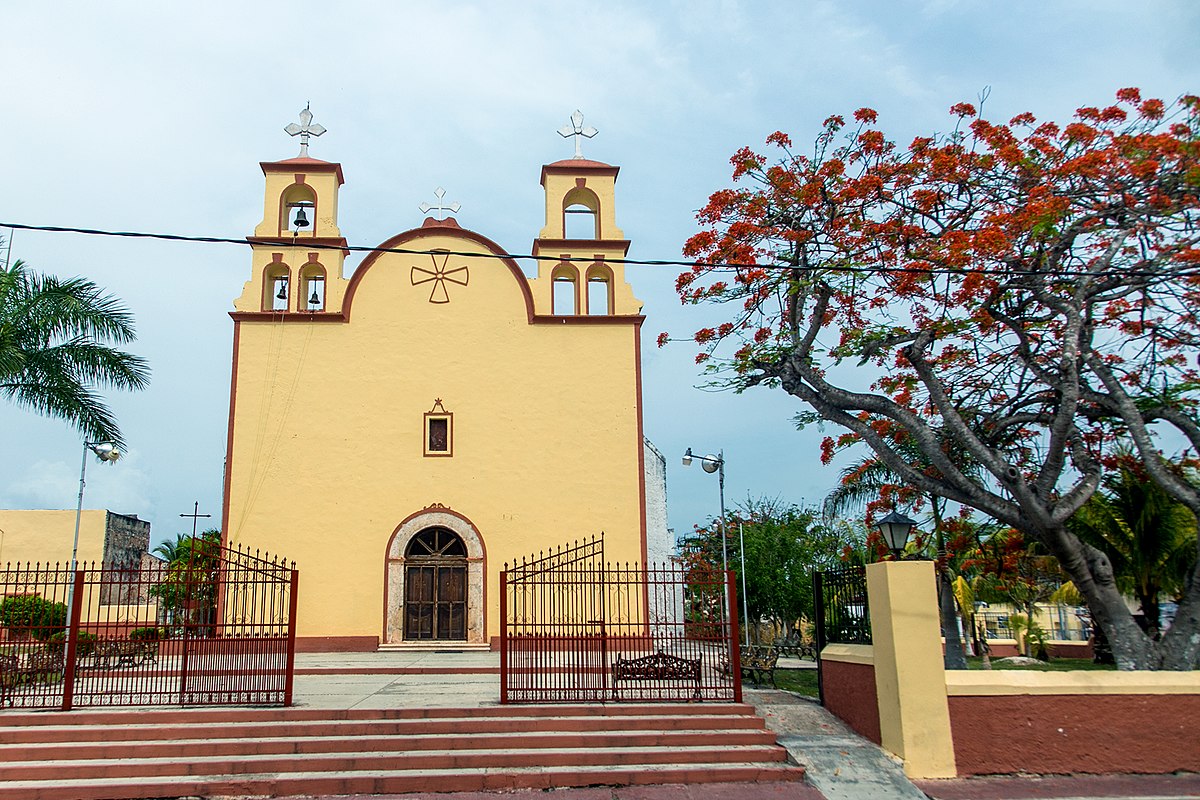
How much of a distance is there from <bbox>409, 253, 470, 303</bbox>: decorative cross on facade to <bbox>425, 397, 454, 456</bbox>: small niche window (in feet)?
7.16

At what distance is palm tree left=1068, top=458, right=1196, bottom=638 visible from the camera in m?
14.7

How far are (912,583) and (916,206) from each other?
17.0ft

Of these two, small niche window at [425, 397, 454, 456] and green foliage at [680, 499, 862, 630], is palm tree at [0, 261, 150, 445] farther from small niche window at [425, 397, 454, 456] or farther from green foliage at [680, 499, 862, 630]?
green foliage at [680, 499, 862, 630]

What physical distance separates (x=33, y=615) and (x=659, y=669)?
788 cm

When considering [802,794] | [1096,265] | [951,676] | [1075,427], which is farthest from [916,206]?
[802,794]

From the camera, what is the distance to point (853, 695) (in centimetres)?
1075

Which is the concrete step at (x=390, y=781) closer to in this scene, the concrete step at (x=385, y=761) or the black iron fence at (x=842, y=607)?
the concrete step at (x=385, y=761)

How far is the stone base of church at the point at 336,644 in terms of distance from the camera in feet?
57.5

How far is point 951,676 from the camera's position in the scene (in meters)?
9.59

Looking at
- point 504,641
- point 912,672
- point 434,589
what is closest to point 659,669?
point 504,641

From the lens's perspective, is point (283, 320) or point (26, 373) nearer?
point (26, 373)

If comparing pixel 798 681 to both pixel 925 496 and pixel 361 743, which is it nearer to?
pixel 925 496

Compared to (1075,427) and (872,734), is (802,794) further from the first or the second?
(1075,427)

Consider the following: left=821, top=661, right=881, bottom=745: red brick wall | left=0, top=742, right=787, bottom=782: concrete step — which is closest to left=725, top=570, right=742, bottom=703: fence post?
left=0, top=742, right=787, bottom=782: concrete step
